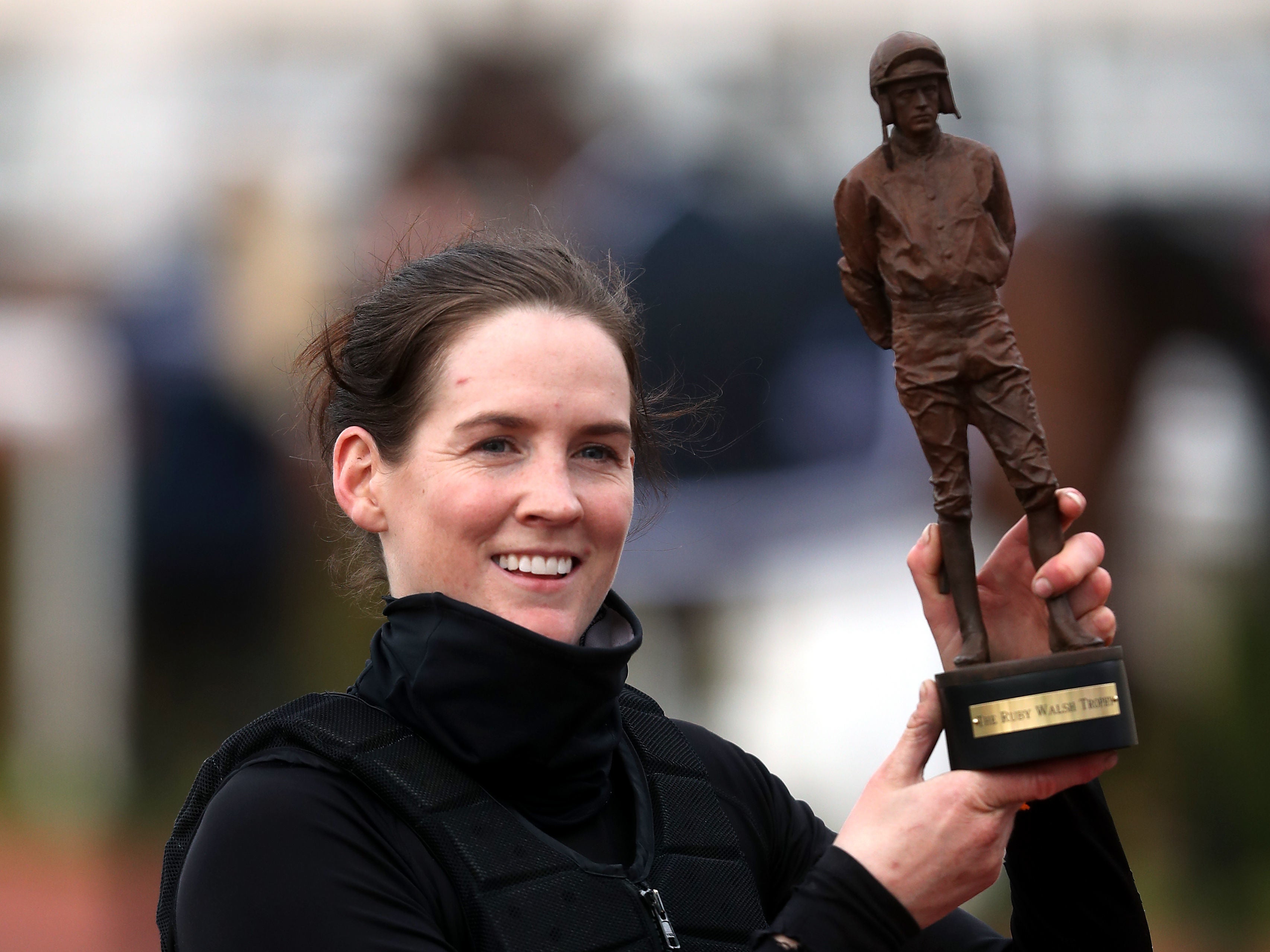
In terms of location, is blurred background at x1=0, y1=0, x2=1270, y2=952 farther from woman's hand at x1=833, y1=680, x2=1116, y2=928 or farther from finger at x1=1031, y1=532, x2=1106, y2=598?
woman's hand at x1=833, y1=680, x2=1116, y2=928

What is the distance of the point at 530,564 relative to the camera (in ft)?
5.53

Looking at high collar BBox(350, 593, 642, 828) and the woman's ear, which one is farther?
the woman's ear

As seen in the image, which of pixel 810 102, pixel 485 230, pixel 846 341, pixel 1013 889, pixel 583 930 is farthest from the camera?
pixel 810 102

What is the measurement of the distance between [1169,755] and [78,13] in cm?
574

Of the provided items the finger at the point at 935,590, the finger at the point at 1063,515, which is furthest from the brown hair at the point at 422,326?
the finger at the point at 1063,515

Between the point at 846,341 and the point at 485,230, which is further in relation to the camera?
the point at 846,341

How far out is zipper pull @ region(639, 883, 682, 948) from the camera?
5.25ft

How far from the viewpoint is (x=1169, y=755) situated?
5633mm

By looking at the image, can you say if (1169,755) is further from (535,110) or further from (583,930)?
(583,930)

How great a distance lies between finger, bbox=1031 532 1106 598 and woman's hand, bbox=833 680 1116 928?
0.21 metres

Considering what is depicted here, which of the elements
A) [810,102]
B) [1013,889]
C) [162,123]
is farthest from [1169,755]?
[162,123]

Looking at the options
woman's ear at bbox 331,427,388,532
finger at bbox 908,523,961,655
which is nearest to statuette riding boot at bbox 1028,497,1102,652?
finger at bbox 908,523,961,655

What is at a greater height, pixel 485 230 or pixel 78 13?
pixel 78 13

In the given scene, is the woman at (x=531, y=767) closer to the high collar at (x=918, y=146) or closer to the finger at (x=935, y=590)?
the finger at (x=935, y=590)
